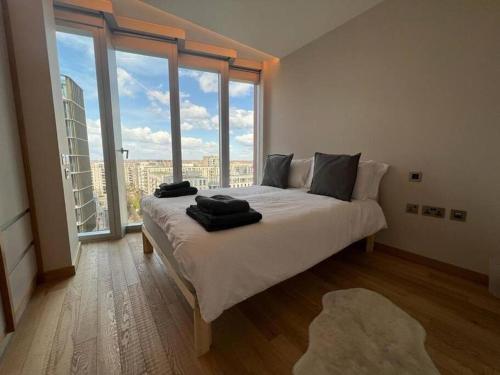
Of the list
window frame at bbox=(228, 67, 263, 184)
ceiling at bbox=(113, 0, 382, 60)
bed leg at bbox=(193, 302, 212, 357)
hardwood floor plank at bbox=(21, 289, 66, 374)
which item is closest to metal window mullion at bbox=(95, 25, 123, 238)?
ceiling at bbox=(113, 0, 382, 60)

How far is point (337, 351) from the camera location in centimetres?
115

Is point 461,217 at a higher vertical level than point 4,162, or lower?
lower

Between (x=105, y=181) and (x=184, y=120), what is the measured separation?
134cm

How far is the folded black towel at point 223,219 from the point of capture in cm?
124

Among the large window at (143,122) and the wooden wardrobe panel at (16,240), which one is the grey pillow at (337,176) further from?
the wooden wardrobe panel at (16,240)

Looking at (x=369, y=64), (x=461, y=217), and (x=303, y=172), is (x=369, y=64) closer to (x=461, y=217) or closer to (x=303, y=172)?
Answer: (x=303, y=172)

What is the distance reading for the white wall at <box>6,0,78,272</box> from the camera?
1.60 meters

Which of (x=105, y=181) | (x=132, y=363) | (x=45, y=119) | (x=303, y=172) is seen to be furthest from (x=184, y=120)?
(x=132, y=363)

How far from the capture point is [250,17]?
2.44 m

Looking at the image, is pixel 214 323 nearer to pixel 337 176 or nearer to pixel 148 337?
pixel 148 337

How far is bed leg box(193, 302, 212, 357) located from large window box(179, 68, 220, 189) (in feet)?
8.00

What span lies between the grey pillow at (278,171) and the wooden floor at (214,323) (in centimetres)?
115

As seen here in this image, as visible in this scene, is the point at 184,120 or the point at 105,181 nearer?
the point at 105,181

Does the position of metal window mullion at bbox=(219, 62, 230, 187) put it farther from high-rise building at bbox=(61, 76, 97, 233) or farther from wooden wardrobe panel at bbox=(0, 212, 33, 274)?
wooden wardrobe panel at bbox=(0, 212, 33, 274)
